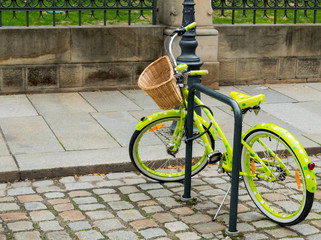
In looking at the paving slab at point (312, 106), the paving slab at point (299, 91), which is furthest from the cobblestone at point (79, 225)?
the paving slab at point (299, 91)

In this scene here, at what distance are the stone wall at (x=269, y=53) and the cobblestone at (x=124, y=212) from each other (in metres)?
4.28

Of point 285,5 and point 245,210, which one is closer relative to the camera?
point 245,210

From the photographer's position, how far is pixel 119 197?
563 centimetres

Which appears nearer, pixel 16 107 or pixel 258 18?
pixel 16 107

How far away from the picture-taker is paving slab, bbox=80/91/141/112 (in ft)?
28.4

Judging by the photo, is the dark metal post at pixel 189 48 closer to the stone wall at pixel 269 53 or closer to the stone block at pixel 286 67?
the stone wall at pixel 269 53

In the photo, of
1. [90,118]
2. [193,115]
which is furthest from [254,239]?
[90,118]

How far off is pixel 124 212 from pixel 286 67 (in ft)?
19.8

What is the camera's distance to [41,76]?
9336mm

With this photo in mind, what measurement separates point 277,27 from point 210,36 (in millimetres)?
1380

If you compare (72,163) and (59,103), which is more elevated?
(59,103)

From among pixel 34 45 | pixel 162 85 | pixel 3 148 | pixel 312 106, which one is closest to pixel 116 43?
pixel 34 45

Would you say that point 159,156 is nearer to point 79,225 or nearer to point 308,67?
point 79,225

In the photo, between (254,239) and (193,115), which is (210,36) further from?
(254,239)
